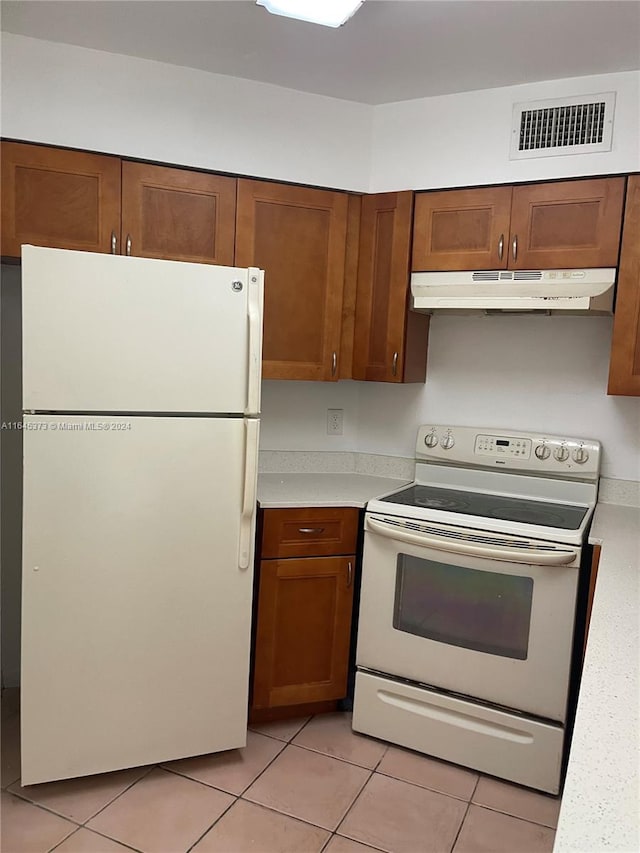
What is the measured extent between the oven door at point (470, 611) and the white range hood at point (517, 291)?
832 millimetres

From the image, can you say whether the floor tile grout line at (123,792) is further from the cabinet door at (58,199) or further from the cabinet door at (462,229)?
the cabinet door at (462,229)

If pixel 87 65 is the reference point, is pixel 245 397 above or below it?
below

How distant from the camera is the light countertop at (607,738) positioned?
2.67ft

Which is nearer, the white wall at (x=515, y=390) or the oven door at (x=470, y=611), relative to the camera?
the oven door at (x=470, y=611)

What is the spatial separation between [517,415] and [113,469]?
163 cm

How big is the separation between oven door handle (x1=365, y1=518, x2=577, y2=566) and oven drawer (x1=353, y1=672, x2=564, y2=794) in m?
0.53

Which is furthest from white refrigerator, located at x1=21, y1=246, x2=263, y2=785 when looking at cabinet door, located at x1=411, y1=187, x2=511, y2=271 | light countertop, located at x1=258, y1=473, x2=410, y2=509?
cabinet door, located at x1=411, y1=187, x2=511, y2=271

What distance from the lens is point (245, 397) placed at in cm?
219

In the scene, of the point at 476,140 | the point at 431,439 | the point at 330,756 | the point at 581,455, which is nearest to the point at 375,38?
the point at 476,140

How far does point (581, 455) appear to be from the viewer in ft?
8.47

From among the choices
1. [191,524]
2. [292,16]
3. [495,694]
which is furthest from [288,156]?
[495,694]

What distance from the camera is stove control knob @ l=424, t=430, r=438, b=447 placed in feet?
9.41

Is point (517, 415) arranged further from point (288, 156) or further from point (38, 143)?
point (38, 143)

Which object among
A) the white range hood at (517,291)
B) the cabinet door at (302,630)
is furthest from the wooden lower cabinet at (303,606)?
the white range hood at (517,291)
